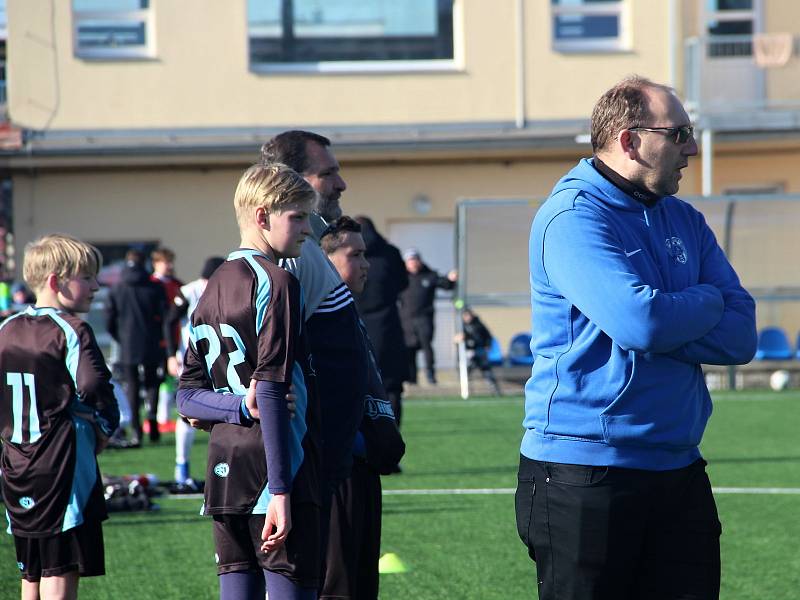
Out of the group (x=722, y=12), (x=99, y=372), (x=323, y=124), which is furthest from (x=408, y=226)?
(x=99, y=372)

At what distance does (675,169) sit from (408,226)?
752 inches

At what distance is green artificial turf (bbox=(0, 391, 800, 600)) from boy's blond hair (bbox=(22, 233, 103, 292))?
2234 mm

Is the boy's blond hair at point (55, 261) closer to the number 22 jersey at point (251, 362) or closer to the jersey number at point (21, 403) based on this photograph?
the jersey number at point (21, 403)

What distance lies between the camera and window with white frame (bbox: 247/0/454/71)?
2211 cm

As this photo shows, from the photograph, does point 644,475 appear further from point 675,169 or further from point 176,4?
point 176,4

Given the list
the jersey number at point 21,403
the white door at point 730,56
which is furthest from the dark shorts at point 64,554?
the white door at point 730,56

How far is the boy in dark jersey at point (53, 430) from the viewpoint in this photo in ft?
15.3

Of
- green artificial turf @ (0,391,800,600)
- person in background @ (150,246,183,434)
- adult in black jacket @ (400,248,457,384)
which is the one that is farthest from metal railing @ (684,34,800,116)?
person in background @ (150,246,183,434)

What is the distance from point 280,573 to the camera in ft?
11.8

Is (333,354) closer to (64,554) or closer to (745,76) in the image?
(64,554)

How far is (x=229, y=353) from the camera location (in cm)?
365

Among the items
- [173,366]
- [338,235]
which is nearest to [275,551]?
[338,235]

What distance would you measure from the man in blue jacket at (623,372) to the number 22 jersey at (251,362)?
65 cm

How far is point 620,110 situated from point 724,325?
0.65 m
